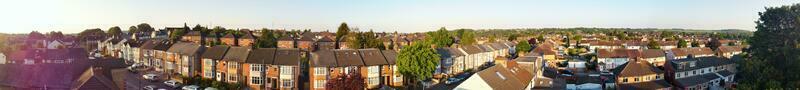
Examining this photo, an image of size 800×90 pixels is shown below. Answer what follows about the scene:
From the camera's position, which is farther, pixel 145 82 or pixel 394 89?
pixel 145 82

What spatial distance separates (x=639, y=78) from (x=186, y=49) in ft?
99.8

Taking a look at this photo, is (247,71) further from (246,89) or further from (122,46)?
(122,46)

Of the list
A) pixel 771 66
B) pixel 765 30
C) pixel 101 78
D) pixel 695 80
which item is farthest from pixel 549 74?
pixel 101 78

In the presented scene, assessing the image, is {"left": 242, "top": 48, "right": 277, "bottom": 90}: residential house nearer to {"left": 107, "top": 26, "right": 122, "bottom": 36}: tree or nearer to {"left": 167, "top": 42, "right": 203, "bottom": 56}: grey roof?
{"left": 167, "top": 42, "right": 203, "bottom": 56}: grey roof

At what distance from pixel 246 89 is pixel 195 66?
8.30 metres

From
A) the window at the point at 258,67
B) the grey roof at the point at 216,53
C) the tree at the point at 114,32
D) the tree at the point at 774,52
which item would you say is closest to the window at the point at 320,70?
the window at the point at 258,67

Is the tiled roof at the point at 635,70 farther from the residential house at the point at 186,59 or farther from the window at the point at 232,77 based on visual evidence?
the residential house at the point at 186,59

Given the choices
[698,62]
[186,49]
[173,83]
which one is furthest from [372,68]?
[698,62]

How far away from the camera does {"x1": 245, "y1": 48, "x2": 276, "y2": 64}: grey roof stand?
1362 inches

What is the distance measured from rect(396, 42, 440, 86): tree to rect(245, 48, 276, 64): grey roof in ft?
22.9

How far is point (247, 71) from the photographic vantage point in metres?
35.2

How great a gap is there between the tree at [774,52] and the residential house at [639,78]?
372 inches

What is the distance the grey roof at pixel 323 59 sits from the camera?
33.2m

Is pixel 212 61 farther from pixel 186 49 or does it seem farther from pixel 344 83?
pixel 344 83
